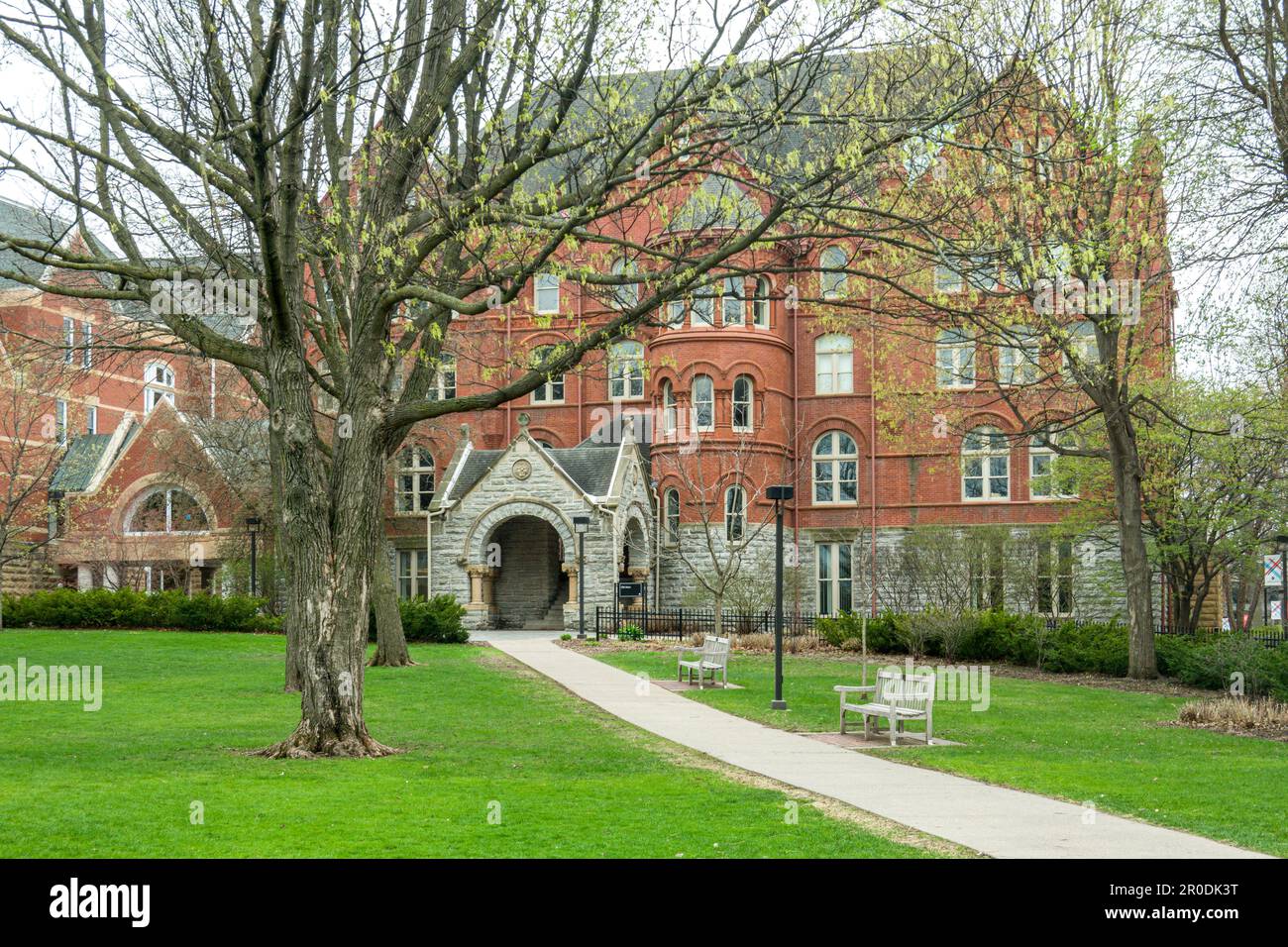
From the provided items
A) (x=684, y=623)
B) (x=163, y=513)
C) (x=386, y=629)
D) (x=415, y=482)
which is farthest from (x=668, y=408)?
(x=386, y=629)

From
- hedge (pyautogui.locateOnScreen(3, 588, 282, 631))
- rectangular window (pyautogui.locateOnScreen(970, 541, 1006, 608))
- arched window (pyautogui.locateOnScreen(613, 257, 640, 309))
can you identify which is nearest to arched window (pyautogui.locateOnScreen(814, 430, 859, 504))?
rectangular window (pyautogui.locateOnScreen(970, 541, 1006, 608))

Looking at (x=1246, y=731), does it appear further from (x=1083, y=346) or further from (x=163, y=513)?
(x=163, y=513)

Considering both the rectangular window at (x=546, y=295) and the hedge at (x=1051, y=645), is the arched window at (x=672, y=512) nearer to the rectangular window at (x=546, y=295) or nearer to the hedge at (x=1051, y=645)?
the rectangular window at (x=546, y=295)

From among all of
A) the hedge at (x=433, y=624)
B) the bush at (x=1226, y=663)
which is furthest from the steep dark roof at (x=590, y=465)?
the bush at (x=1226, y=663)

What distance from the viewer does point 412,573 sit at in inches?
1838

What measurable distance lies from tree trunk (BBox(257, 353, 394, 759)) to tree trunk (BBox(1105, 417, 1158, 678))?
655 inches

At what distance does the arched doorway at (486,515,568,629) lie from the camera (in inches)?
1697

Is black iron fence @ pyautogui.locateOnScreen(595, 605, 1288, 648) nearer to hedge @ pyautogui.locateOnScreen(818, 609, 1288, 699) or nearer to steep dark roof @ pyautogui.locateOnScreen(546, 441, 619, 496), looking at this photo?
hedge @ pyautogui.locateOnScreen(818, 609, 1288, 699)

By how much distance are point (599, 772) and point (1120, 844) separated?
502cm

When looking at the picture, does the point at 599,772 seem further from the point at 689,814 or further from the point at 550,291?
the point at 550,291

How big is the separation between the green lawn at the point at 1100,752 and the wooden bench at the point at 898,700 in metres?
0.56

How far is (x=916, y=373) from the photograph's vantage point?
41.8 meters

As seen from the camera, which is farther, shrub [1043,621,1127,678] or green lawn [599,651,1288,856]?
shrub [1043,621,1127,678]

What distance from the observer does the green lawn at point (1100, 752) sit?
10250 mm
